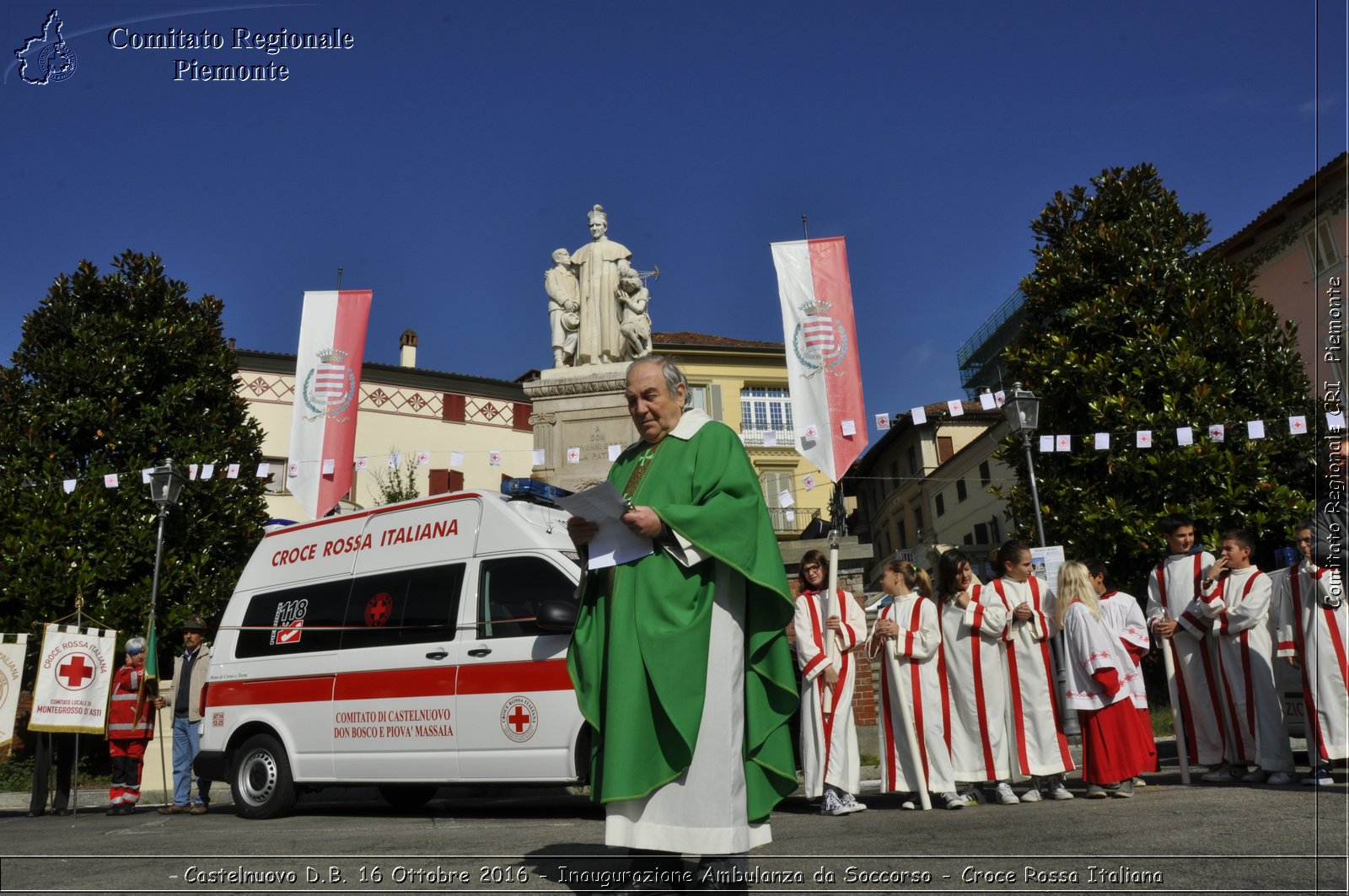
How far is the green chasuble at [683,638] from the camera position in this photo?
383cm

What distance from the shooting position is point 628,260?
650 inches

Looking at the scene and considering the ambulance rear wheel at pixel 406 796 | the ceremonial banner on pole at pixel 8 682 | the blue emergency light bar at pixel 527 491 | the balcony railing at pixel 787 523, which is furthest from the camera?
the balcony railing at pixel 787 523

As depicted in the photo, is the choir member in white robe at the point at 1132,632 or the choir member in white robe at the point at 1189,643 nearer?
the choir member in white robe at the point at 1132,632

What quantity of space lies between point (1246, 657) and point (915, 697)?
2.52 m

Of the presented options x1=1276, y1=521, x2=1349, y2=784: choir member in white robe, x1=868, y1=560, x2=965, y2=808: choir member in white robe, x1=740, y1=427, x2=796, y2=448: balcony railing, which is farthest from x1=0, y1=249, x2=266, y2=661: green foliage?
x1=740, y1=427, x2=796, y2=448: balcony railing

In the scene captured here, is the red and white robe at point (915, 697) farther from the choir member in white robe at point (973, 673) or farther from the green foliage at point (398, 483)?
the green foliage at point (398, 483)

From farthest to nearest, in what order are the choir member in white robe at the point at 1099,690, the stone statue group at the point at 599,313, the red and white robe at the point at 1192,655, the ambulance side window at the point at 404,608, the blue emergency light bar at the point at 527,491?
the stone statue group at the point at 599,313, the blue emergency light bar at the point at 527,491, the ambulance side window at the point at 404,608, the red and white robe at the point at 1192,655, the choir member in white robe at the point at 1099,690

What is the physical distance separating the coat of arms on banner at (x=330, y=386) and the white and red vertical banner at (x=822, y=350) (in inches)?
289

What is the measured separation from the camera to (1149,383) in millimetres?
16266

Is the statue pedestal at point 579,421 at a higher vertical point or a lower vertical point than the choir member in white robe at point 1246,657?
higher

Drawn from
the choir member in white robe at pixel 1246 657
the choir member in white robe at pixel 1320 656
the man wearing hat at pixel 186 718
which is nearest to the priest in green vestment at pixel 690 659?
the choir member in white robe at pixel 1320 656

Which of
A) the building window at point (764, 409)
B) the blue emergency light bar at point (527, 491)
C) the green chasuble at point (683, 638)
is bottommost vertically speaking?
the green chasuble at point (683, 638)

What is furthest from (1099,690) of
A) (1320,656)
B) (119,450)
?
(119,450)

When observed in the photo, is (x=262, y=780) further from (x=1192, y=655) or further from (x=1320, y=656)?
(x=1320, y=656)
